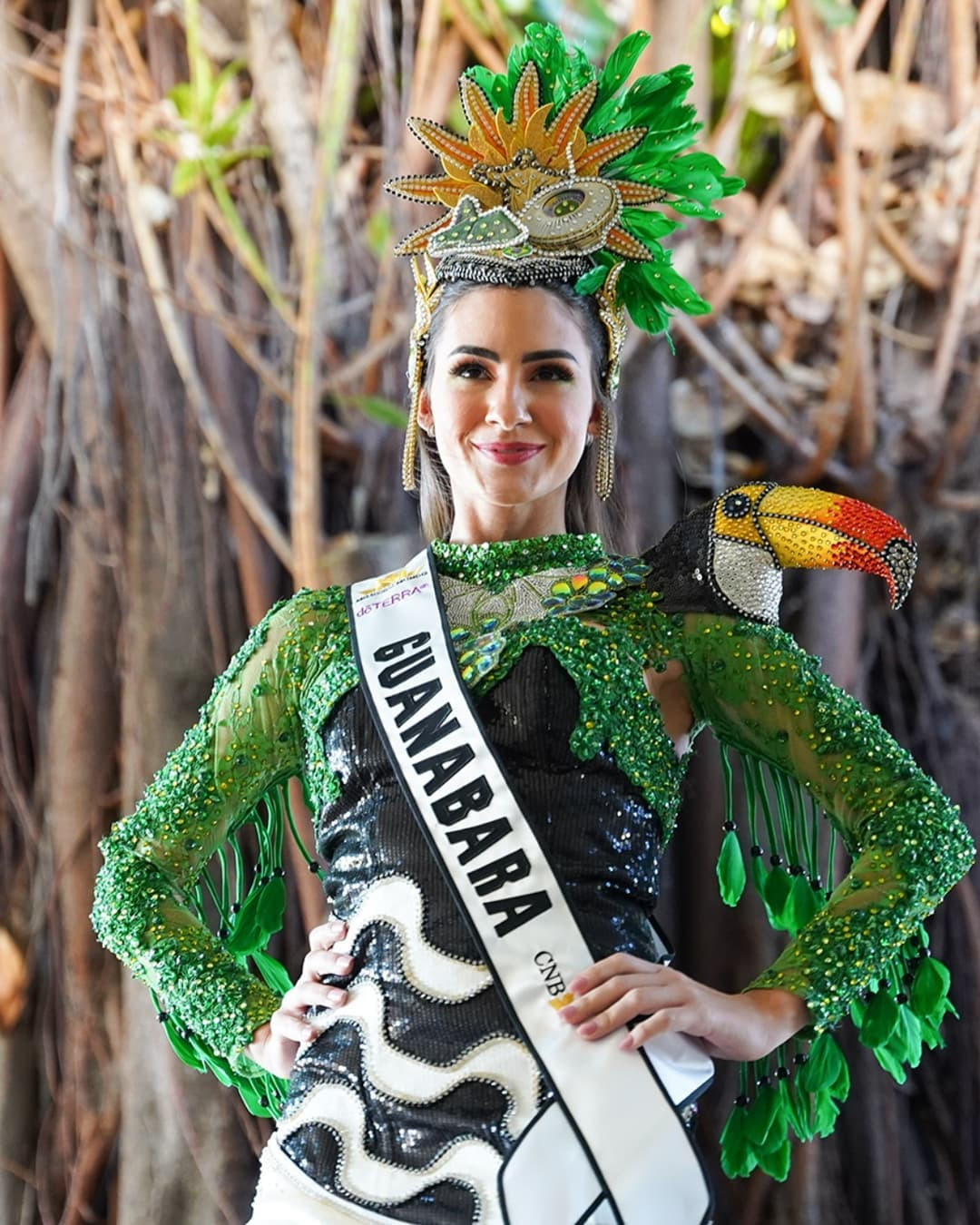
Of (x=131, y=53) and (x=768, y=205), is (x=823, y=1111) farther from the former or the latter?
(x=131, y=53)

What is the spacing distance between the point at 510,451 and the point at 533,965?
0.47 meters

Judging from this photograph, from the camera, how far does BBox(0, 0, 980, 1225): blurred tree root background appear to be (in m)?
2.65

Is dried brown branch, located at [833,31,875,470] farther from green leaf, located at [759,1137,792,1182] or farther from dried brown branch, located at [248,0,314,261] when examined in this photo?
green leaf, located at [759,1137,792,1182]

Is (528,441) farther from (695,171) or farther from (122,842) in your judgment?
(122,842)

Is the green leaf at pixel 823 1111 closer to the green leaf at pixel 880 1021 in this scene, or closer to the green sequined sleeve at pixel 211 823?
the green leaf at pixel 880 1021

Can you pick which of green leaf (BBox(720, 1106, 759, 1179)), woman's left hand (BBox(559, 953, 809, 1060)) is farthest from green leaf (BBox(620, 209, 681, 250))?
green leaf (BBox(720, 1106, 759, 1179))

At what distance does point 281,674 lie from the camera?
1.55 m

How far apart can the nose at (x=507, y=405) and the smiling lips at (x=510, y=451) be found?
0.02m

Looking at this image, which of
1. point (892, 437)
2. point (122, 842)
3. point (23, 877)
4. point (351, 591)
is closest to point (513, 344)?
point (351, 591)

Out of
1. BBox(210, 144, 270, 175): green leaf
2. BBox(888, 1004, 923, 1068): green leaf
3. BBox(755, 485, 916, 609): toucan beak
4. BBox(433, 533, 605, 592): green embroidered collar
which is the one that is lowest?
BBox(888, 1004, 923, 1068): green leaf

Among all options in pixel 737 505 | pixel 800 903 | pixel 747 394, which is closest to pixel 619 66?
pixel 737 505

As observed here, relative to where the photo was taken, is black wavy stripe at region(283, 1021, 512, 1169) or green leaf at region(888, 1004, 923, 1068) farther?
green leaf at region(888, 1004, 923, 1068)

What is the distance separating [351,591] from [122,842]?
31 centimetres

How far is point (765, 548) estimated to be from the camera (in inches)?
57.6
